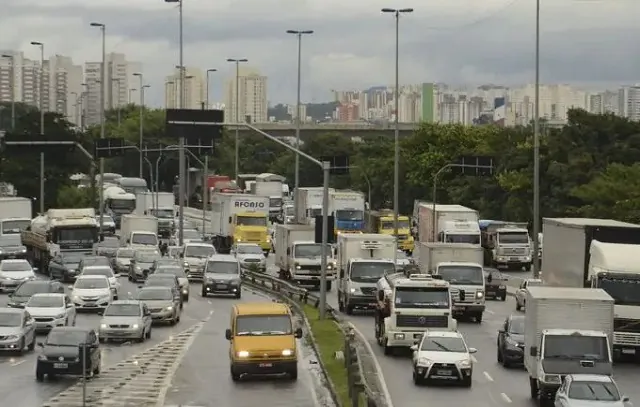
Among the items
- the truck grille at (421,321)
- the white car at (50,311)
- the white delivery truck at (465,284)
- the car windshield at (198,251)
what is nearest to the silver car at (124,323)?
the white car at (50,311)

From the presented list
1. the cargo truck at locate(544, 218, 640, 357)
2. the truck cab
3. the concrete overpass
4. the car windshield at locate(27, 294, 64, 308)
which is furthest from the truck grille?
the concrete overpass

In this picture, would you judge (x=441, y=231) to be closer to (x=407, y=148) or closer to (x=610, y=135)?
(x=610, y=135)

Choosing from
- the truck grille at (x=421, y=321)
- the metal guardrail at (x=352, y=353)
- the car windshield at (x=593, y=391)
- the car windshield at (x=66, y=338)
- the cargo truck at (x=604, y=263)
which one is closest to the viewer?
the car windshield at (x=593, y=391)

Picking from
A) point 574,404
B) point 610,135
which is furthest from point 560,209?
point 574,404

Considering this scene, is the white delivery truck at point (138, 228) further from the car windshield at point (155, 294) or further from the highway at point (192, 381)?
the highway at point (192, 381)

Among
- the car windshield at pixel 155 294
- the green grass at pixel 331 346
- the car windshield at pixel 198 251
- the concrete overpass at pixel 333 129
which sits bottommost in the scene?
the green grass at pixel 331 346

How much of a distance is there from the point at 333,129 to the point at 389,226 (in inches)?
3462

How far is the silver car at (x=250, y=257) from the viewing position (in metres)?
78.2

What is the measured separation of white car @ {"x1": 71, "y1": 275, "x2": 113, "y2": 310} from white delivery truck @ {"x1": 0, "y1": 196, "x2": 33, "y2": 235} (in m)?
34.3

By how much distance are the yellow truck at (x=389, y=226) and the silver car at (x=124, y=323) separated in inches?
1999

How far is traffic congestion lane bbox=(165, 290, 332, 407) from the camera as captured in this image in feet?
102

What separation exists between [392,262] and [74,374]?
20298mm

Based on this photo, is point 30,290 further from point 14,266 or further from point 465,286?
point 465,286

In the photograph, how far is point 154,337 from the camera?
46.3m
